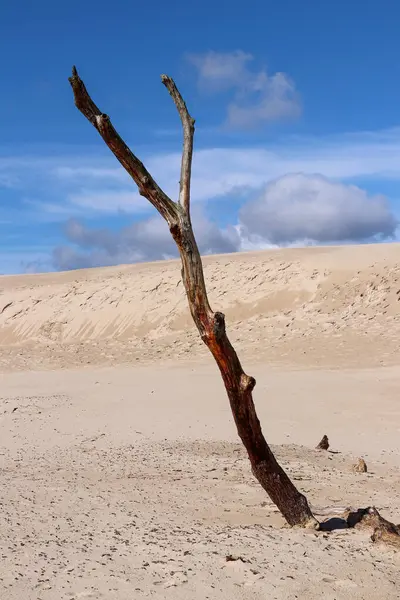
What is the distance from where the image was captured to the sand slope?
1905 centimetres

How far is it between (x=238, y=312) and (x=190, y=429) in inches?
453

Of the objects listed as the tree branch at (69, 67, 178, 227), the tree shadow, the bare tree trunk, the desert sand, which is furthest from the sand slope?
the tree branch at (69, 67, 178, 227)

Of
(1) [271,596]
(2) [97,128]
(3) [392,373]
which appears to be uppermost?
(2) [97,128]

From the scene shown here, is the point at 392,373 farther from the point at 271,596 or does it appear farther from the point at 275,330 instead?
the point at 271,596

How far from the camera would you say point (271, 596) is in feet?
13.2

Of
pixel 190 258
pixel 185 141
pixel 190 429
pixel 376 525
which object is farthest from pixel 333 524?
pixel 190 429

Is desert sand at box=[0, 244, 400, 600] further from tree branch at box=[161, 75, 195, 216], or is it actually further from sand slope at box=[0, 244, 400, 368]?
tree branch at box=[161, 75, 195, 216]

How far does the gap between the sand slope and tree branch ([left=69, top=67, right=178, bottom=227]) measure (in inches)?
499

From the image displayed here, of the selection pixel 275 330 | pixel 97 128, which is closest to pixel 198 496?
pixel 97 128

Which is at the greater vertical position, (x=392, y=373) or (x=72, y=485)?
(x=392, y=373)

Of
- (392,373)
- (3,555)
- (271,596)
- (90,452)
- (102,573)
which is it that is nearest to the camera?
(271,596)

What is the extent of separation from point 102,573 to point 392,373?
38.7 ft

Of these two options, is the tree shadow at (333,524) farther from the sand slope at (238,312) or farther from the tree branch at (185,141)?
the sand slope at (238,312)

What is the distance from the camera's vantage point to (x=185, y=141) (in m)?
5.42
